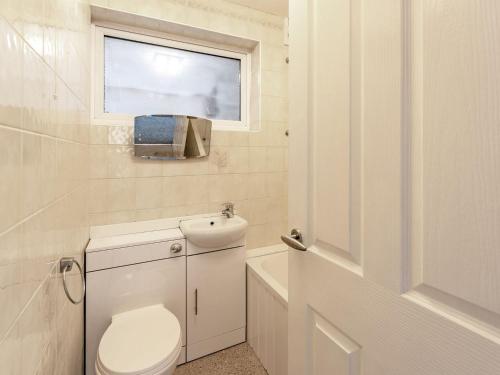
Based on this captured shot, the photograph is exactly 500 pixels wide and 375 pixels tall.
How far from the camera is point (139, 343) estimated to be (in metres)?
1.19

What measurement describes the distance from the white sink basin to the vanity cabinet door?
4.4 inches

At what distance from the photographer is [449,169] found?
45 centimetres

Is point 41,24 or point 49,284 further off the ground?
point 41,24

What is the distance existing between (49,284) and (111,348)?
1.96 ft

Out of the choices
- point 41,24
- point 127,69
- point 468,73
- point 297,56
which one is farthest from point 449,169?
point 127,69

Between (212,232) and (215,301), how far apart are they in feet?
1.73

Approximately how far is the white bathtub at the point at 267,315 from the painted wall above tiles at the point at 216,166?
37 centimetres

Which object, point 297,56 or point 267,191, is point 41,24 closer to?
point 297,56

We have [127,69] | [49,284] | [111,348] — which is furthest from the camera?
[127,69]

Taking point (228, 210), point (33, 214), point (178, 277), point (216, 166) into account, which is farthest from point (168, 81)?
point (33, 214)

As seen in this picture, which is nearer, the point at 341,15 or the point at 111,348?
the point at 341,15

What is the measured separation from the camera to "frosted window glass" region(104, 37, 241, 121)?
1825mm

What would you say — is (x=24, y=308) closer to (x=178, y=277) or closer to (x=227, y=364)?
(x=178, y=277)

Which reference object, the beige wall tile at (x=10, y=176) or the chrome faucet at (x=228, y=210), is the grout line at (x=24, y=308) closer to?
the beige wall tile at (x=10, y=176)
